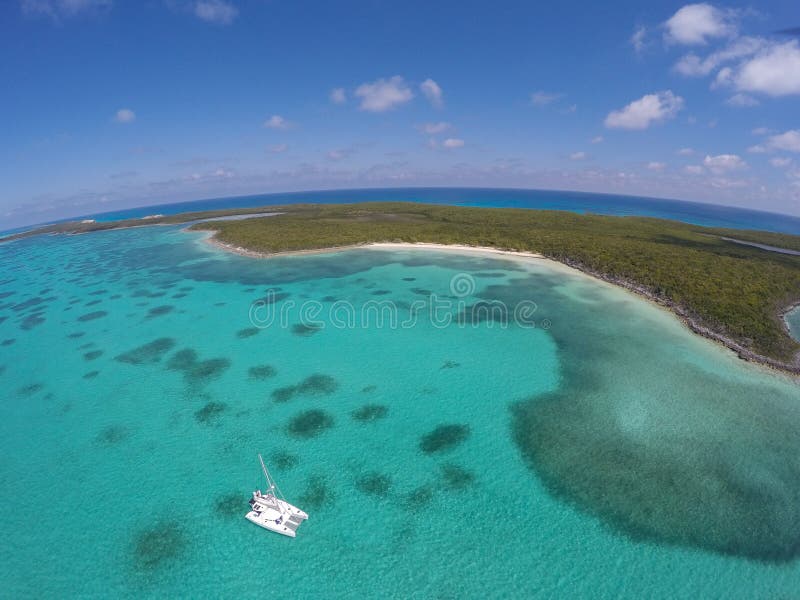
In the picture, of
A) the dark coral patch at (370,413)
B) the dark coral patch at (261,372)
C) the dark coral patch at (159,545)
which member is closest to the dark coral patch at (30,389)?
the dark coral patch at (261,372)

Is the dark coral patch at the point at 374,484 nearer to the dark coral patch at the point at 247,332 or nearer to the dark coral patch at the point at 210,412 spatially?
the dark coral patch at the point at 210,412

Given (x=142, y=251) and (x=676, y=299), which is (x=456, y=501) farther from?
(x=142, y=251)

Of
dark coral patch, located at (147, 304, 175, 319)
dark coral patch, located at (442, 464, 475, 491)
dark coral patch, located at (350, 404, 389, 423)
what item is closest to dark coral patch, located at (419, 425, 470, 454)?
dark coral patch, located at (442, 464, 475, 491)

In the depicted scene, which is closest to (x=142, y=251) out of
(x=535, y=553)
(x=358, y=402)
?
(x=358, y=402)

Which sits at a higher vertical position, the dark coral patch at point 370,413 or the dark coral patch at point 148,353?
the dark coral patch at point 148,353

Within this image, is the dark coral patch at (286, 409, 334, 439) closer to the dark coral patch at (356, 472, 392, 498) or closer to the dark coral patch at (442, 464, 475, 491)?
the dark coral patch at (356, 472, 392, 498)

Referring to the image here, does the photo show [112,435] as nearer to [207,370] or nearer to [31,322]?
[207,370]
